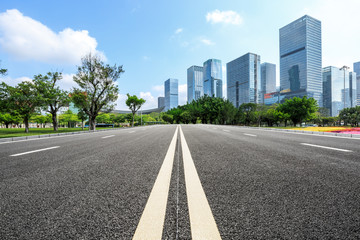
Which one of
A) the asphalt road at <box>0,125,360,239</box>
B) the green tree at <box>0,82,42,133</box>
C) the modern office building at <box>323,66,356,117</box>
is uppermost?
the modern office building at <box>323,66,356,117</box>

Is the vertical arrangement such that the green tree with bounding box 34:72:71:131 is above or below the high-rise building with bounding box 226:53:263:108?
below

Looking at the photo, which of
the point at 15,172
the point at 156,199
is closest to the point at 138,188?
the point at 156,199

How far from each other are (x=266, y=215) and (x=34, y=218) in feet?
6.40

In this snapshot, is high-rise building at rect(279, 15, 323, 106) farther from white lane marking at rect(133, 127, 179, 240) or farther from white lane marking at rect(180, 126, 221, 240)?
white lane marking at rect(133, 127, 179, 240)

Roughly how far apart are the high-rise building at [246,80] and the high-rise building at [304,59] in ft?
115

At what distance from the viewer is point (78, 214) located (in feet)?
4.69

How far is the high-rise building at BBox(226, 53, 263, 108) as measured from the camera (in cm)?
17312

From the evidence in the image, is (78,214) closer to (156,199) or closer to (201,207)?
(156,199)

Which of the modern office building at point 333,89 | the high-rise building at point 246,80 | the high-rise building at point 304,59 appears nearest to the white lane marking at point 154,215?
the high-rise building at point 246,80

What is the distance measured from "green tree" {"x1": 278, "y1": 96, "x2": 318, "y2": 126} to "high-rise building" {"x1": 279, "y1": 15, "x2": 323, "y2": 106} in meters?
137

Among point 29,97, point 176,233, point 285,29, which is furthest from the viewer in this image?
point 285,29

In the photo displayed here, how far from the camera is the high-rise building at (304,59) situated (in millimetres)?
162125

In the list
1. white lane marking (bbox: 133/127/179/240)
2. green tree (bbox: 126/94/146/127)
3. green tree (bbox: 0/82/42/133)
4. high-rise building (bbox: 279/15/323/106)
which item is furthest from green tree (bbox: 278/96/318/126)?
high-rise building (bbox: 279/15/323/106)

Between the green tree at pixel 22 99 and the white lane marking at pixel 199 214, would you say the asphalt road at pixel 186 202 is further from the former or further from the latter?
the green tree at pixel 22 99
